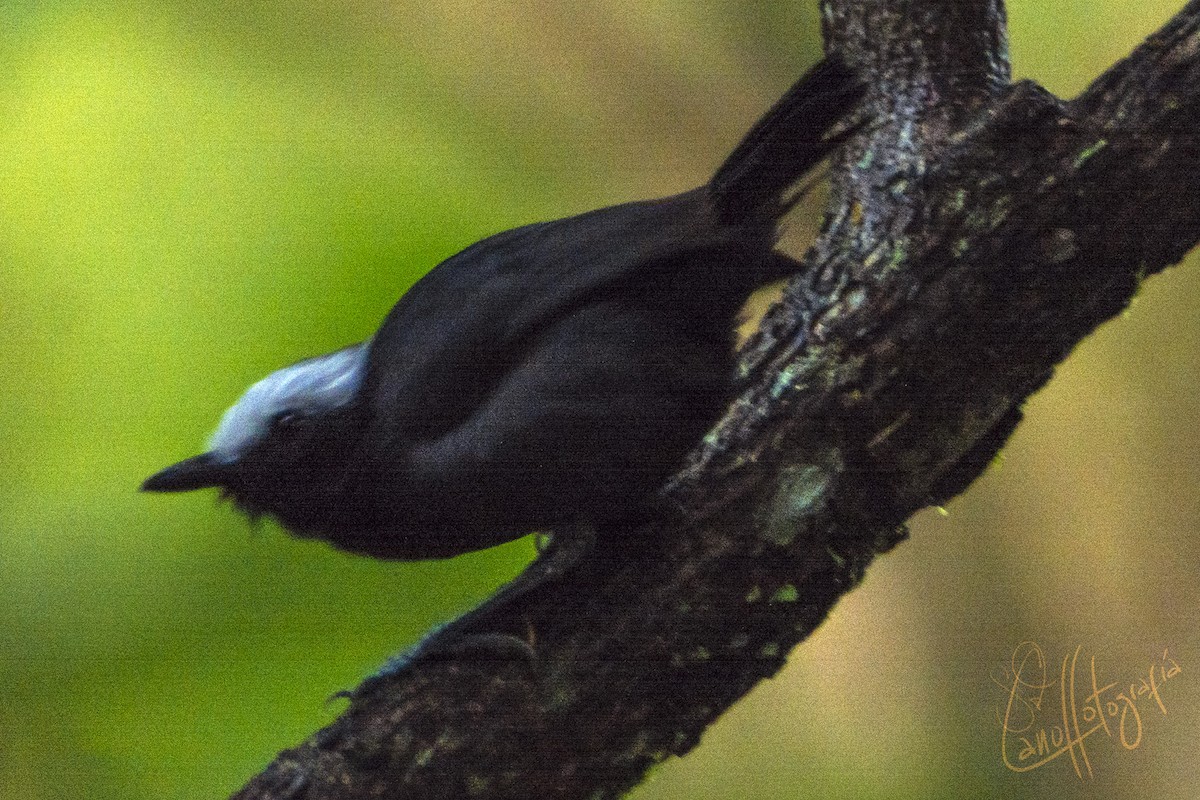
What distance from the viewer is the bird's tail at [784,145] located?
1223mm

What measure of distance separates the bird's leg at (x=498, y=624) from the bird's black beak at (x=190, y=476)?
339 mm

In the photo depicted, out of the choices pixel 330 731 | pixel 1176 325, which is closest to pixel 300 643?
pixel 330 731

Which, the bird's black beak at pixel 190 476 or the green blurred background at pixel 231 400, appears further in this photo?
the green blurred background at pixel 231 400

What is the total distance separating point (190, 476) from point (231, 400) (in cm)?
26

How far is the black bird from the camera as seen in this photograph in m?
1.16

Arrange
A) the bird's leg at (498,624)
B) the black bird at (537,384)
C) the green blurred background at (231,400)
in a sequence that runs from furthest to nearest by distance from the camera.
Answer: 1. the green blurred background at (231,400)
2. the bird's leg at (498,624)
3. the black bird at (537,384)

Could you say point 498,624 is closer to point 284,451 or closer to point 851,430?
point 284,451

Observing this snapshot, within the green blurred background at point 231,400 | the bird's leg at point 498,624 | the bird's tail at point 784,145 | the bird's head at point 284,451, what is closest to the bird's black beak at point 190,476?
the bird's head at point 284,451

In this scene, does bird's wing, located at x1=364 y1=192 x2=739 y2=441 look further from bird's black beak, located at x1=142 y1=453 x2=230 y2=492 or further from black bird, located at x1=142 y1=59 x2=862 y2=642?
bird's black beak, located at x1=142 y1=453 x2=230 y2=492

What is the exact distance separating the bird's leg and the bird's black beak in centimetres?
34

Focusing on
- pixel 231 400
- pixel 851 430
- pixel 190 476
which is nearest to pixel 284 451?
pixel 190 476

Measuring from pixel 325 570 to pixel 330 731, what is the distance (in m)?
0.32

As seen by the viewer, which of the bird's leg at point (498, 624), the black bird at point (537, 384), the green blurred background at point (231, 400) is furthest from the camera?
the green blurred background at point (231, 400)

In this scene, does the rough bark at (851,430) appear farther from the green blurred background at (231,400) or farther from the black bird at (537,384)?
the green blurred background at (231,400)
